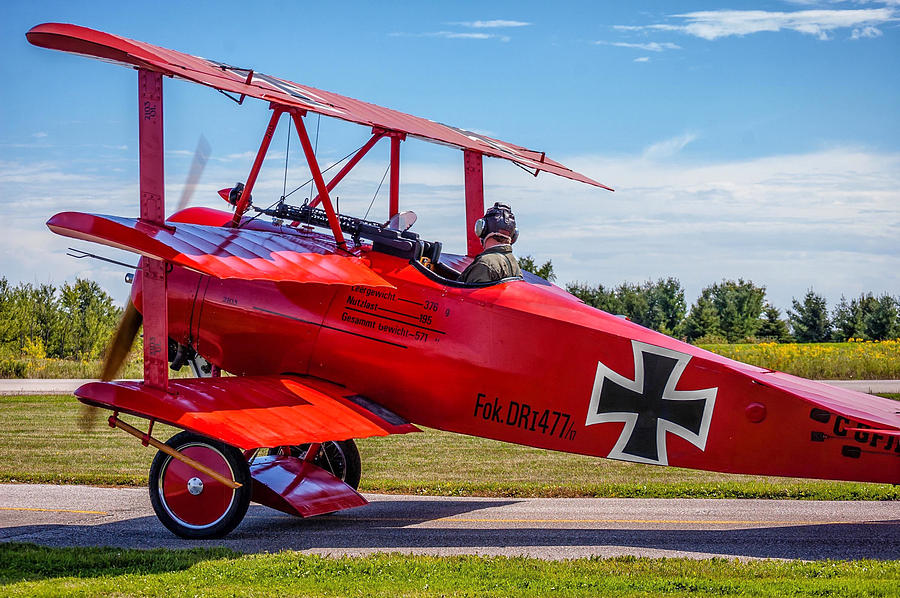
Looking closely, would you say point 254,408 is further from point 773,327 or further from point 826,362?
point 773,327

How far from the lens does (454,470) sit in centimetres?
1341

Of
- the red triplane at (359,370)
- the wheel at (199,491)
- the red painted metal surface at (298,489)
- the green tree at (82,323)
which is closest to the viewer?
the red triplane at (359,370)

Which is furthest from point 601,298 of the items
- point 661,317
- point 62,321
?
point 62,321

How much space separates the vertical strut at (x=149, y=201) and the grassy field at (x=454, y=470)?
→ 13.7 ft

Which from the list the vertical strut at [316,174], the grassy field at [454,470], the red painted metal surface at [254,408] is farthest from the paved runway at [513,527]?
the vertical strut at [316,174]

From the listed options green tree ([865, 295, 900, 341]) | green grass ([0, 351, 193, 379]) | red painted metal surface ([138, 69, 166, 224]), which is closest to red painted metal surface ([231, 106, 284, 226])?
red painted metal surface ([138, 69, 166, 224])

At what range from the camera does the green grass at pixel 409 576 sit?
20.3ft

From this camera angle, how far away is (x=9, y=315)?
34188 mm

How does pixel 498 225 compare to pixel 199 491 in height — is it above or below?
above

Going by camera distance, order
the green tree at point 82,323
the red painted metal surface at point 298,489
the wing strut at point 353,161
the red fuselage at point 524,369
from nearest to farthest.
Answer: the red fuselage at point 524,369 → the red painted metal surface at point 298,489 → the wing strut at point 353,161 → the green tree at point 82,323

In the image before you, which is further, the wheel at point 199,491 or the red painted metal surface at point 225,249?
the wheel at point 199,491

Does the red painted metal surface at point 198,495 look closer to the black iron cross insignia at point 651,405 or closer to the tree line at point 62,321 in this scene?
the black iron cross insignia at point 651,405

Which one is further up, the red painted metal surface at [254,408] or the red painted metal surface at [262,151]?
the red painted metal surface at [262,151]

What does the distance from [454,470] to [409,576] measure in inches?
267
